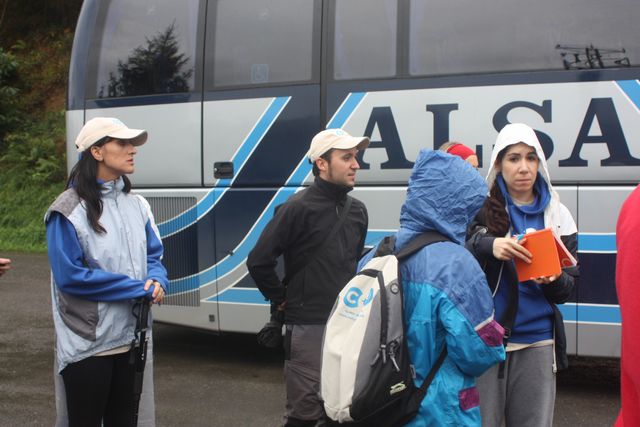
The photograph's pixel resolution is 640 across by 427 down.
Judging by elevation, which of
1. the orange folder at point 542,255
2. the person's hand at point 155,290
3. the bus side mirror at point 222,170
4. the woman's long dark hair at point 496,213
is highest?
the bus side mirror at point 222,170

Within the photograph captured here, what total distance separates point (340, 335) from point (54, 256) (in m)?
1.57

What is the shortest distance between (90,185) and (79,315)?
24.6 inches

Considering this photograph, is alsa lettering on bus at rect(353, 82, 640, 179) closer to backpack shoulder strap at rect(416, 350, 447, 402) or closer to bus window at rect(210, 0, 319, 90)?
bus window at rect(210, 0, 319, 90)

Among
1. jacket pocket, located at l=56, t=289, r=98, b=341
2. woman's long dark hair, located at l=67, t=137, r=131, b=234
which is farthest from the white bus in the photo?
jacket pocket, located at l=56, t=289, r=98, b=341

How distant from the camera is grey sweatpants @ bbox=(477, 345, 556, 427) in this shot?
3362 mm

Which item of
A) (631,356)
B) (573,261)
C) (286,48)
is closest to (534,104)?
(286,48)

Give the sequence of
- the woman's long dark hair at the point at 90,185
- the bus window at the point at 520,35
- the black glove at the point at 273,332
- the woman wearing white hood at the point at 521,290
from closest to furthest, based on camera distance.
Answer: the woman wearing white hood at the point at 521,290 < the woman's long dark hair at the point at 90,185 < the black glove at the point at 273,332 < the bus window at the point at 520,35

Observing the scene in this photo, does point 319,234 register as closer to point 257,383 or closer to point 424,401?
point 424,401

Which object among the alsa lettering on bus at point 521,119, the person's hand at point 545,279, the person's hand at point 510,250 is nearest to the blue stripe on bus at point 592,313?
the alsa lettering on bus at point 521,119

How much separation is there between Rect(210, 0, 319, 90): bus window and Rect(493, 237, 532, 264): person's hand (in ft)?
12.3

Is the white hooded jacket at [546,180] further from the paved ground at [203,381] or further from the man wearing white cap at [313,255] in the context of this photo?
the paved ground at [203,381]

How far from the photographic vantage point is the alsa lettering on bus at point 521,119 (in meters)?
5.76

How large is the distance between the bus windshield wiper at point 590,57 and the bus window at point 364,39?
137 centimetres

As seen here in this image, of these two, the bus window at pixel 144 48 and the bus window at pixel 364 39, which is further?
the bus window at pixel 144 48
